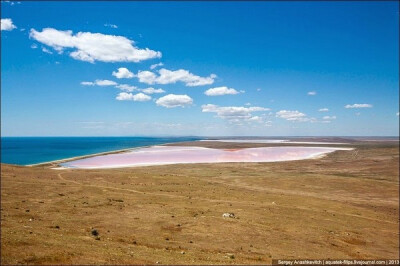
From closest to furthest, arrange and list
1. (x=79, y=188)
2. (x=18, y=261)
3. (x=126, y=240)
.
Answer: (x=18, y=261) → (x=126, y=240) → (x=79, y=188)

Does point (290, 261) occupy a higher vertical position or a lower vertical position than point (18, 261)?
lower

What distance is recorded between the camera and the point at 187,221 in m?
38.2

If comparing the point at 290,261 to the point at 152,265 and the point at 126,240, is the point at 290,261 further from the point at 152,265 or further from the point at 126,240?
the point at 126,240

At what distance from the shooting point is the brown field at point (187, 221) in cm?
2497

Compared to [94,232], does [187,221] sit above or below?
below

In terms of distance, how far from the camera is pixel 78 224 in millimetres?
34562

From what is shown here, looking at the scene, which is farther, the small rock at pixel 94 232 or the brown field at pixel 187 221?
the small rock at pixel 94 232

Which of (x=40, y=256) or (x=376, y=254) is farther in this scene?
(x=376, y=254)

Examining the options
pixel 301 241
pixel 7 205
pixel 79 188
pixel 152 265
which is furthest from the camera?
pixel 79 188

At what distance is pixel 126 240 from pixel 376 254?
2492 cm

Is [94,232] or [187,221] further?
[187,221]

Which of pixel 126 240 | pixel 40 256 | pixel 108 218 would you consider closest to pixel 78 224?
pixel 108 218

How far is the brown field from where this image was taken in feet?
81.9

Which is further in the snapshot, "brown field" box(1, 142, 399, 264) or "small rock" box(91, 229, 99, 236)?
"small rock" box(91, 229, 99, 236)
